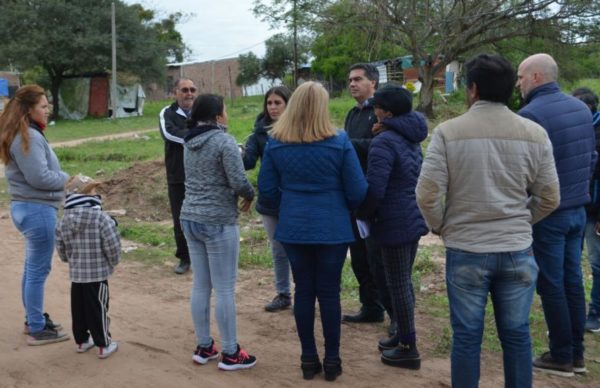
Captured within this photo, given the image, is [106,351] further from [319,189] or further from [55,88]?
[55,88]

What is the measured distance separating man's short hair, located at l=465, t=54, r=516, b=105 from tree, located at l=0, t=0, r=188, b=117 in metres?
33.0

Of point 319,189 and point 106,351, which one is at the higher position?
point 319,189

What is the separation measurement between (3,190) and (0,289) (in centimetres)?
739

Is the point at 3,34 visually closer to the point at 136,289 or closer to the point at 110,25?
the point at 110,25

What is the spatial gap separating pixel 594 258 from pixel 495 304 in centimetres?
210

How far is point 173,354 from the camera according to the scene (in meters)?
4.79

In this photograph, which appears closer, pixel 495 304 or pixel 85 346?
pixel 495 304

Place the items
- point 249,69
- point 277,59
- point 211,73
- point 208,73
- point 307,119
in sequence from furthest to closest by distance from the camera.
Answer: point 208,73 < point 211,73 < point 249,69 < point 277,59 < point 307,119

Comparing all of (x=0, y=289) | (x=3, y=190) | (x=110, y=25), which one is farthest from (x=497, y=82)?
(x=110, y=25)

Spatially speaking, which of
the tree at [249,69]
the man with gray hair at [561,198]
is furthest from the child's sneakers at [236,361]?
the tree at [249,69]

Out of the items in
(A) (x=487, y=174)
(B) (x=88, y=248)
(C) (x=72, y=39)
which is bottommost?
(B) (x=88, y=248)

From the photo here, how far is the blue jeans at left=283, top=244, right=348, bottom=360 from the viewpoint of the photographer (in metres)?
4.09

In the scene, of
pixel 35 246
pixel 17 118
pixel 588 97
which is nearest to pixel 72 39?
pixel 17 118

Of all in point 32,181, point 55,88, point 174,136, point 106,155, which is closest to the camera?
point 32,181
